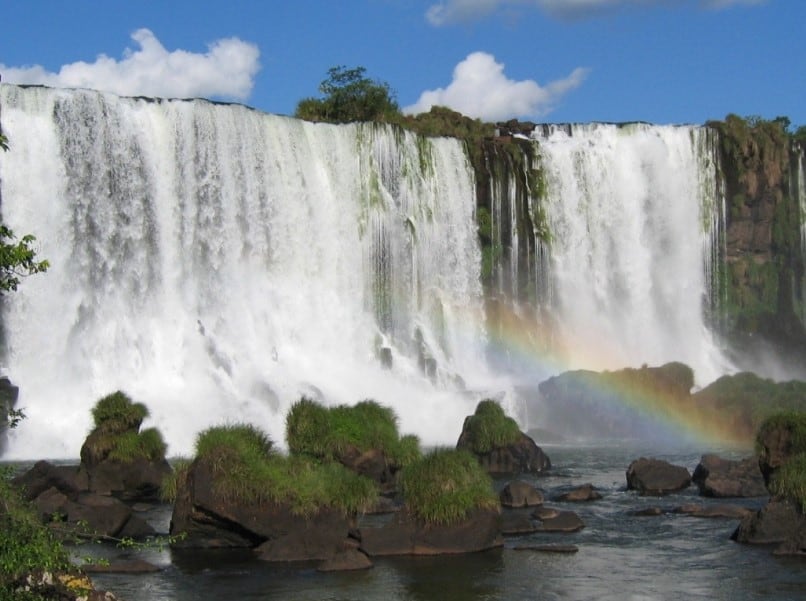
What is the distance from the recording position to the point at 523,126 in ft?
183

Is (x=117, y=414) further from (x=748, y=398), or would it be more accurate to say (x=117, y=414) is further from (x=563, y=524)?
(x=748, y=398)

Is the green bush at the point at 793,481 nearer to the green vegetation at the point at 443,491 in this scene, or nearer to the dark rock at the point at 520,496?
the green vegetation at the point at 443,491

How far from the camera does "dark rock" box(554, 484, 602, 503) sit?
25.3 m

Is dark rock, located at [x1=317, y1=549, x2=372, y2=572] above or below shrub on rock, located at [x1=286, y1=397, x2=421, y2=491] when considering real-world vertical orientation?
below

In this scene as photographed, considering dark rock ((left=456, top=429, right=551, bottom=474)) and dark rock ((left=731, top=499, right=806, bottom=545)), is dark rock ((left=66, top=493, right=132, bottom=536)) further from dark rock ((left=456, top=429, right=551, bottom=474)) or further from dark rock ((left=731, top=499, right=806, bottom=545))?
dark rock ((left=456, top=429, right=551, bottom=474))

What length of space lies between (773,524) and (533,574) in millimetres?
4633

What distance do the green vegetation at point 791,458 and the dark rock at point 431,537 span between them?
15.2 ft

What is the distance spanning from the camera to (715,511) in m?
23.0

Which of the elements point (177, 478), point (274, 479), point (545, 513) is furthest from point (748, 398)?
point (274, 479)

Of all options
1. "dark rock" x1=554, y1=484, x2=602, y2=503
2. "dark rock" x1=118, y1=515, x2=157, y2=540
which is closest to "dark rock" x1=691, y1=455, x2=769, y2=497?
"dark rock" x1=554, y1=484, x2=602, y2=503

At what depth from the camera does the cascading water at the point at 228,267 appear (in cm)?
3875

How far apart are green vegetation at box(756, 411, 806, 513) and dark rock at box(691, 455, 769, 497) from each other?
2969 mm

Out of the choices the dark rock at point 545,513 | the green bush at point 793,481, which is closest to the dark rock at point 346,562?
the dark rock at point 545,513

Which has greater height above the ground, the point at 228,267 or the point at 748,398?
the point at 228,267
